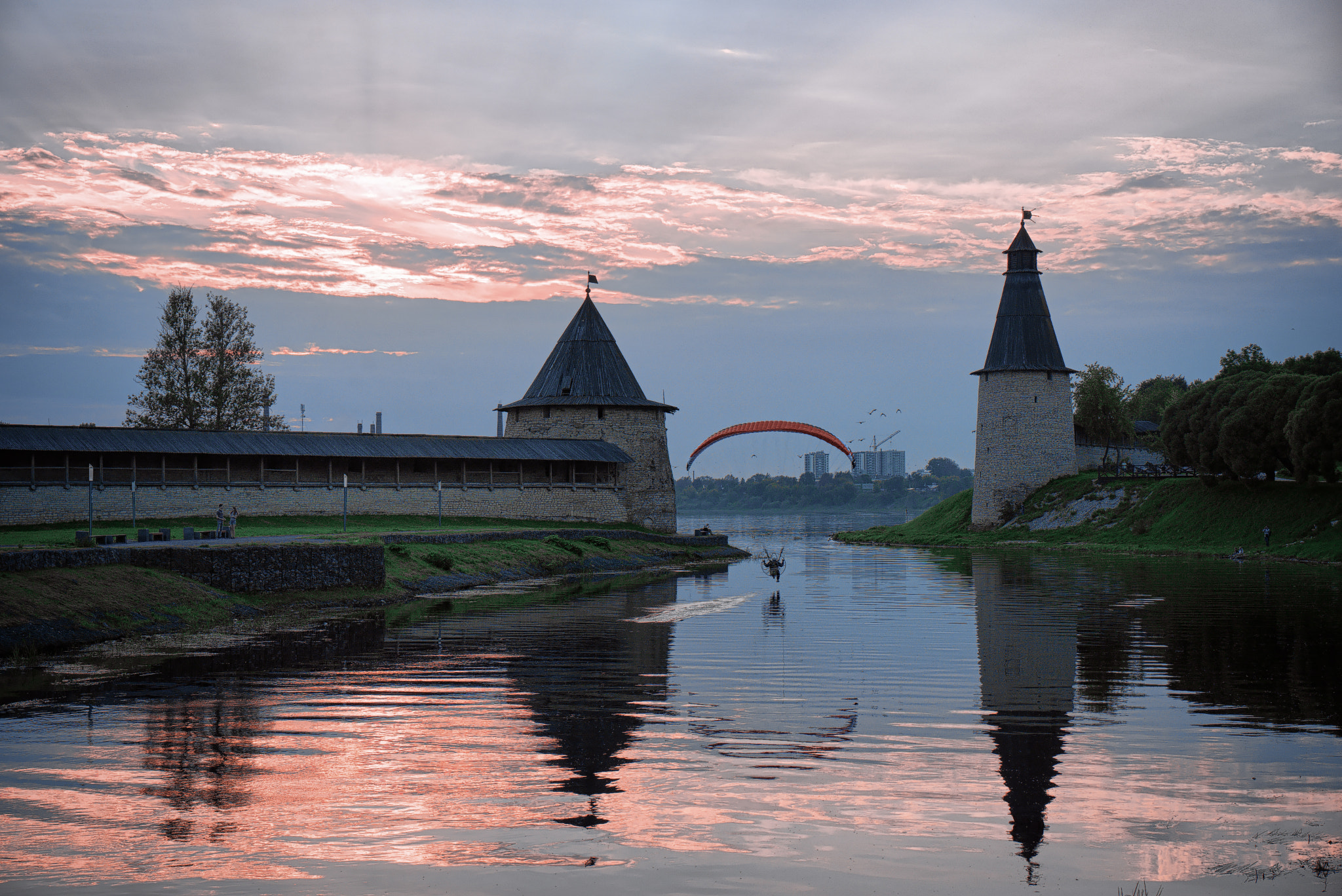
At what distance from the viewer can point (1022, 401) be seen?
61.3 m

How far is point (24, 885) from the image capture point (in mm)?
6770

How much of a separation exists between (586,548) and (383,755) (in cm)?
2961

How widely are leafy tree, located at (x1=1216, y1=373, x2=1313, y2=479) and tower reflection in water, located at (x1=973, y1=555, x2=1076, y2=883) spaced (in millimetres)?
23888

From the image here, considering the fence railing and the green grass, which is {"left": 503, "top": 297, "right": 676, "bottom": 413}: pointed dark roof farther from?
the fence railing

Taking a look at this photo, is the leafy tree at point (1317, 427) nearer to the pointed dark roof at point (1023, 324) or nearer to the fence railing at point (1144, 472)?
the fence railing at point (1144, 472)

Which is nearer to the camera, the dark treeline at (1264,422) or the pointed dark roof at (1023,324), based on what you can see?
the dark treeline at (1264,422)

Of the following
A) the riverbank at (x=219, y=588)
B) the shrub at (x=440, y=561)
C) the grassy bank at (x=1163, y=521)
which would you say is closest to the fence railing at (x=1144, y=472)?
the grassy bank at (x=1163, y=521)

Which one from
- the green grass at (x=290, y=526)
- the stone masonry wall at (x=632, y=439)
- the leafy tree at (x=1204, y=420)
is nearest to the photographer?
the green grass at (x=290, y=526)

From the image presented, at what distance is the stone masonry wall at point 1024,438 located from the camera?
2402 inches

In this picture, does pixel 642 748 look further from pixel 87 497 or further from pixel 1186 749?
pixel 87 497

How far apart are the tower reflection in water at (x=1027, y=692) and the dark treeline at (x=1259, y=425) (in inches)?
815

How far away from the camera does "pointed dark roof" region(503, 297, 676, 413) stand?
169 feet

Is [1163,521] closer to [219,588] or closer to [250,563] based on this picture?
[250,563]

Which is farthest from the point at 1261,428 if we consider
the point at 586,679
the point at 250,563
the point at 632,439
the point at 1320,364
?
the point at 586,679
